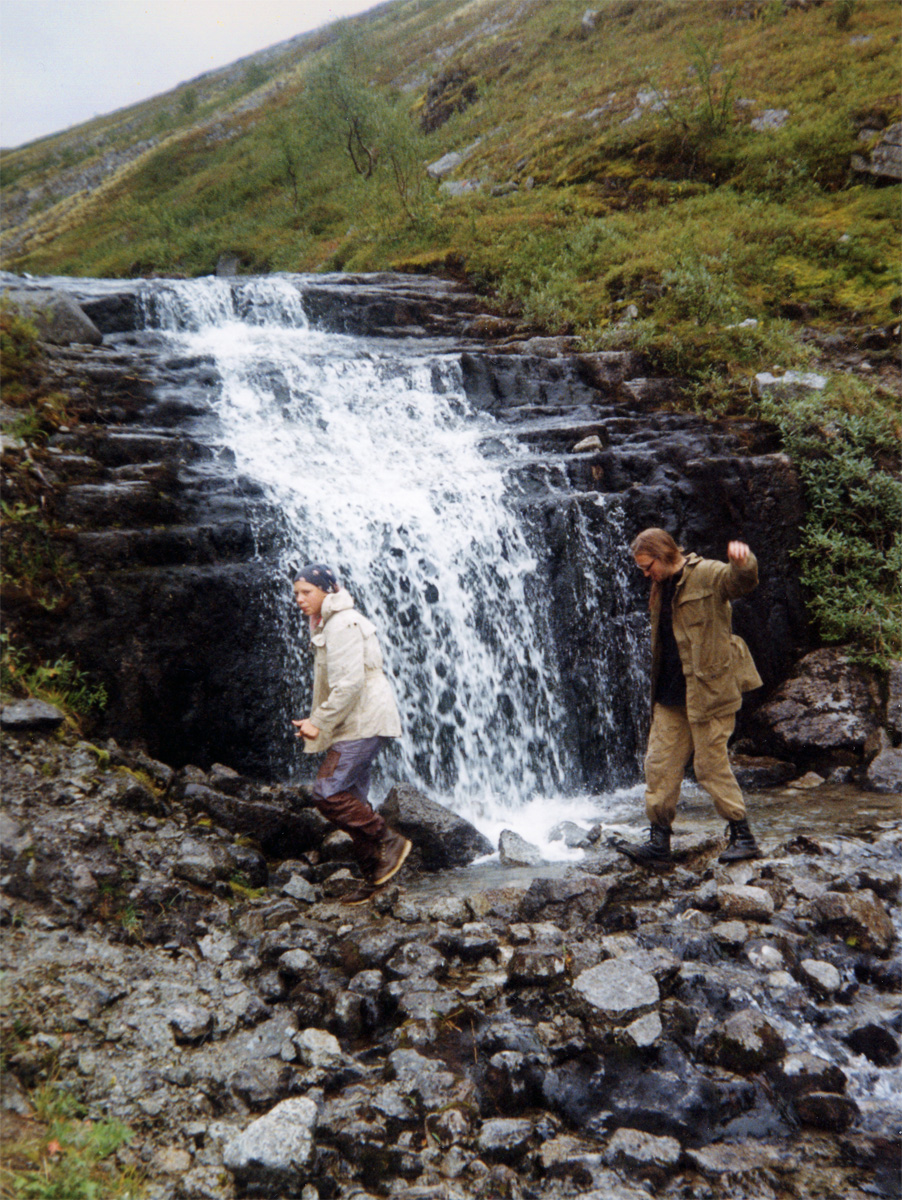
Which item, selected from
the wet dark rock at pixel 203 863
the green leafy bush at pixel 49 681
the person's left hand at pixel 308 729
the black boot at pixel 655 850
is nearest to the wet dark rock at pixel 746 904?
the black boot at pixel 655 850

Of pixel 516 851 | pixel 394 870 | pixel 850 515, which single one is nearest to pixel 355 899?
pixel 394 870

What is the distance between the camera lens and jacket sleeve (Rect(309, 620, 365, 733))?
17.5 ft

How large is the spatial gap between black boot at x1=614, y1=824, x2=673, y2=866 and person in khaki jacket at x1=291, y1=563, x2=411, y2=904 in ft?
6.79

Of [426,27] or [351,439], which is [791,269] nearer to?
[351,439]

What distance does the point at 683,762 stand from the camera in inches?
230

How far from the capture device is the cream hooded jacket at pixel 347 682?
5.37 metres

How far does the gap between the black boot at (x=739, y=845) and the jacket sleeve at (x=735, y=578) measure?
191 cm

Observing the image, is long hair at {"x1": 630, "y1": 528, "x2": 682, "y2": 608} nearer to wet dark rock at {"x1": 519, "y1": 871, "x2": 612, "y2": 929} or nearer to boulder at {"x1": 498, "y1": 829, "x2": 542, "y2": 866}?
wet dark rock at {"x1": 519, "y1": 871, "x2": 612, "y2": 929}

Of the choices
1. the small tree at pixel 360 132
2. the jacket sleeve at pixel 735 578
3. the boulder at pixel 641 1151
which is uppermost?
the small tree at pixel 360 132

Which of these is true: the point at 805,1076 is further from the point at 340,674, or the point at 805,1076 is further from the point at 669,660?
the point at 340,674

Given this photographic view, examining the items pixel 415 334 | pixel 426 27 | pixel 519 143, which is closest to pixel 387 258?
pixel 415 334

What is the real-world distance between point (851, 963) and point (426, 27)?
60.1 metres

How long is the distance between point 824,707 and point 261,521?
25.7 feet

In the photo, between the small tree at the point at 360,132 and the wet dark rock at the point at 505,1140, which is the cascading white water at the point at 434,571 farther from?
the small tree at the point at 360,132
